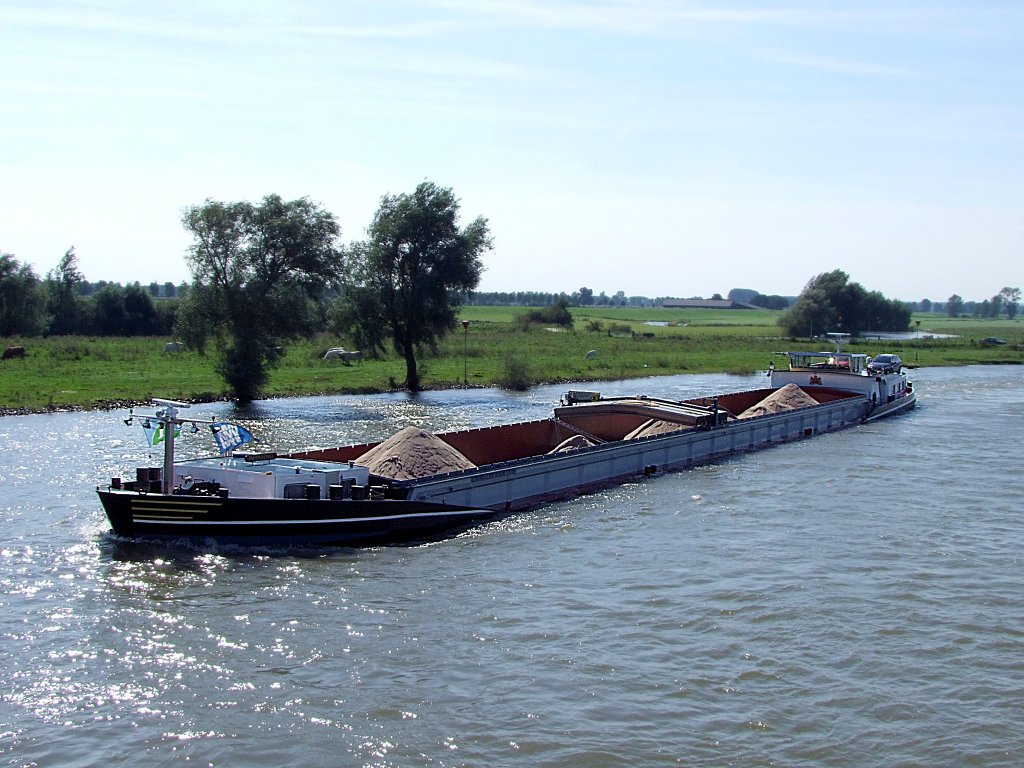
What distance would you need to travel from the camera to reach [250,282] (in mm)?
47500

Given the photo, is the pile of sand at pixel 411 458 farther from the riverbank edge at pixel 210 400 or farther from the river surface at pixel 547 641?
the riverbank edge at pixel 210 400

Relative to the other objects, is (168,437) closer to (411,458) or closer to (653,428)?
(411,458)

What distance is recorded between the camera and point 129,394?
1738 inches

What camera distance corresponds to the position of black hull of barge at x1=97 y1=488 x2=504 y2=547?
19.3 m

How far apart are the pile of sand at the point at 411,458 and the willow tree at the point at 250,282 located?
23944 millimetres

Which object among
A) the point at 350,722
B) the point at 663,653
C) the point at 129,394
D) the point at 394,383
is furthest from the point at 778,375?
the point at 350,722

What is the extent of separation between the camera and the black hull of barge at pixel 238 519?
761 inches

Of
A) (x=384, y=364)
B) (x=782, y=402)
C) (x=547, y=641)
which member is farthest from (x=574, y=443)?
(x=384, y=364)

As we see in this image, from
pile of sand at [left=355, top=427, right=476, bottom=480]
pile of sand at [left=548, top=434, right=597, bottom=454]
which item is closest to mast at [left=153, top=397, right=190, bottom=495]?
pile of sand at [left=355, top=427, right=476, bottom=480]

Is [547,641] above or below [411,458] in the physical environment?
below

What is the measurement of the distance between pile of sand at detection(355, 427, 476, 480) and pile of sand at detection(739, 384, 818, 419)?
18059 mm

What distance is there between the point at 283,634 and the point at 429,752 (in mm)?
4281

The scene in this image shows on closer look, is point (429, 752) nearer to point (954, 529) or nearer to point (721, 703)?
point (721, 703)

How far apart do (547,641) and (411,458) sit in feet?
29.8
